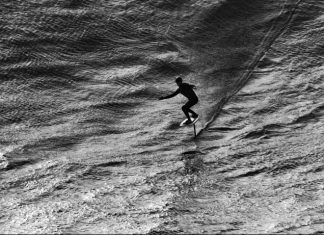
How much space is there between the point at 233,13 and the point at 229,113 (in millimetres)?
7015

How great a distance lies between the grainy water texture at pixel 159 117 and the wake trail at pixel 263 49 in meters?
0.07

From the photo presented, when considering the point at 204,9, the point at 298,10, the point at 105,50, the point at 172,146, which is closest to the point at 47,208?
the point at 172,146

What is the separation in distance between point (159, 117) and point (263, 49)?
6.08 meters

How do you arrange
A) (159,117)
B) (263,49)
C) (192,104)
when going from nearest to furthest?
(192,104), (159,117), (263,49)

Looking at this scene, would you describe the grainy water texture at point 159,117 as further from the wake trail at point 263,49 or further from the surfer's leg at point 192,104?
the surfer's leg at point 192,104

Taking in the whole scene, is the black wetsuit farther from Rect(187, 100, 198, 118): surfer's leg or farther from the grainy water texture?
the grainy water texture

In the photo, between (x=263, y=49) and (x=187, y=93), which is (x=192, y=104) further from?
(x=263, y=49)

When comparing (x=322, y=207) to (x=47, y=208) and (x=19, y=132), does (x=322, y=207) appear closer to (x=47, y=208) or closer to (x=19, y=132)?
(x=47, y=208)

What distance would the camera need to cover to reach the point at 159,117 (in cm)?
1970

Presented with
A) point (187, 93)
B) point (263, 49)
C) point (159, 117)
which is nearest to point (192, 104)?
point (187, 93)

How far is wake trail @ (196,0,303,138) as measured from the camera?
66.2ft

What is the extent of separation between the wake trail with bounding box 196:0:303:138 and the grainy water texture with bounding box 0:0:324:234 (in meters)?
0.07

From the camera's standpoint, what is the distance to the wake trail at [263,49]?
66.2ft

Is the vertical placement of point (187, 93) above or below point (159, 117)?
above
